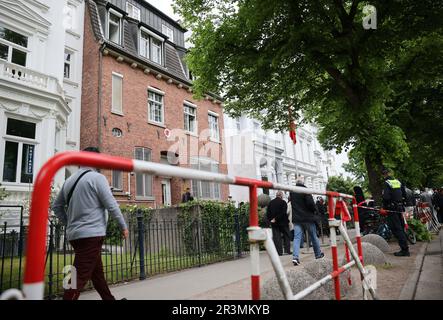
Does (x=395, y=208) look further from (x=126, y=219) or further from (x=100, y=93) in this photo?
(x=100, y=93)

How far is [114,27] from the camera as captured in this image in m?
18.2

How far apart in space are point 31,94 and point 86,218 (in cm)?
1134

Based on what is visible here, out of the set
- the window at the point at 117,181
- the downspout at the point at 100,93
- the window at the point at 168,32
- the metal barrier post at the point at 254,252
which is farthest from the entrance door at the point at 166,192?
the metal barrier post at the point at 254,252

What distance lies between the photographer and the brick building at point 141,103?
1623 cm

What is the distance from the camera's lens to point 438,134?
48.4ft

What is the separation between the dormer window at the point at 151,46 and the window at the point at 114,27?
1.38 metres

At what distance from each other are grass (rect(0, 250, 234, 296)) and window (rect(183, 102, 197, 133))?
40.3 feet

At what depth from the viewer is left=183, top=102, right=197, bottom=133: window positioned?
69.2 ft

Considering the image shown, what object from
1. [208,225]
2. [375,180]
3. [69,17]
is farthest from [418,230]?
[69,17]

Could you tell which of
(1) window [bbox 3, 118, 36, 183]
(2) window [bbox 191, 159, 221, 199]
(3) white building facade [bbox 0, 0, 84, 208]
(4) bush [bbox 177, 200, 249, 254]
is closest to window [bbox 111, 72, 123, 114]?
(3) white building facade [bbox 0, 0, 84, 208]

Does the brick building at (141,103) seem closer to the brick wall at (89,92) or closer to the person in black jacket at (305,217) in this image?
the brick wall at (89,92)

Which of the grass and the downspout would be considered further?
the downspout

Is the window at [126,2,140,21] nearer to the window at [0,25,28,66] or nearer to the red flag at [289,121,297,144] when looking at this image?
the window at [0,25,28,66]

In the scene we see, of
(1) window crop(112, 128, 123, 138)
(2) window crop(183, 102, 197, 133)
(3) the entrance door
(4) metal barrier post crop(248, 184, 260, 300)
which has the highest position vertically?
(2) window crop(183, 102, 197, 133)
